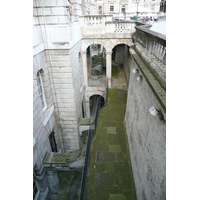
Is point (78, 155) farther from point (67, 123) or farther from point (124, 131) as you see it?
point (124, 131)

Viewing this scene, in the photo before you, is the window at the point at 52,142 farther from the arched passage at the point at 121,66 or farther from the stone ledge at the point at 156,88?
the arched passage at the point at 121,66

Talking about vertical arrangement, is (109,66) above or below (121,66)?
above

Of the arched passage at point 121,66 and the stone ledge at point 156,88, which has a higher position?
the stone ledge at point 156,88

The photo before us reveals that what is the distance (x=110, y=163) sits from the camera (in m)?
8.12

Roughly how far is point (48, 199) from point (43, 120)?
407 centimetres

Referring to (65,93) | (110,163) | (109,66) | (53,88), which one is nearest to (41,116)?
(53,88)

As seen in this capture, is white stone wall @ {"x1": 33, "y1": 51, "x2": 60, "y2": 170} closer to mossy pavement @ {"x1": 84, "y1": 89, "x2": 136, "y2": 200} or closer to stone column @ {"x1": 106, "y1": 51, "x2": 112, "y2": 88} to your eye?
mossy pavement @ {"x1": 84, "y1": 89, "x2": 136, "y2": 200}

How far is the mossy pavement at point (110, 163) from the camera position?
6.96 m

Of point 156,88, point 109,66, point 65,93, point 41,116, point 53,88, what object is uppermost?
point 156,88

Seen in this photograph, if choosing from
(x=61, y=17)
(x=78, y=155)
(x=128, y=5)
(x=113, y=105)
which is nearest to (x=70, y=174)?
(x=78, y=155)

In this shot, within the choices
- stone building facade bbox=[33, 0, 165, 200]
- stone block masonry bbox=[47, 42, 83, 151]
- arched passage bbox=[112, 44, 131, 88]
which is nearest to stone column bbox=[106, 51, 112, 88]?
arched passage bbox=[112, 44, 131, 88]

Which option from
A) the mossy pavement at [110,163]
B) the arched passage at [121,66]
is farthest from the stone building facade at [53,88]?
the arched passage at [121,66]

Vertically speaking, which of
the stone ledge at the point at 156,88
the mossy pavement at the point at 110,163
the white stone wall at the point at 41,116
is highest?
the stone ledge at the point at 156,88

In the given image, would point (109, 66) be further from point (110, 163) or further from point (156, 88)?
point (156, 88)
